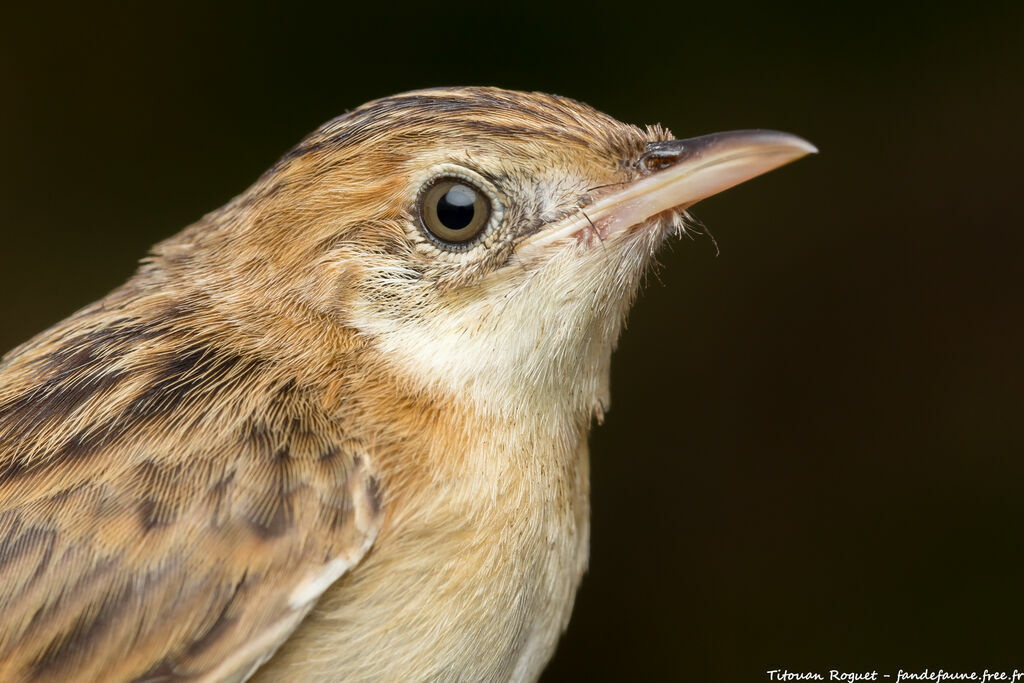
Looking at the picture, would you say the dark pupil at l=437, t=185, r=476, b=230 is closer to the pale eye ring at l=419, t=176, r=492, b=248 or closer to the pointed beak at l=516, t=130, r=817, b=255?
the pale eye ring at l=419, t=176, r=492, b=248

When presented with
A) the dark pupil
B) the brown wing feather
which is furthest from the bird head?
the brown wing feather

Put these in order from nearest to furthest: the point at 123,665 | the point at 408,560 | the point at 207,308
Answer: the point at 123,665 → the point at 408,560 → the point at 207,308

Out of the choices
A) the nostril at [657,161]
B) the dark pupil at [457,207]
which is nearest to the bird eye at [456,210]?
the dark pupil at [457,207]

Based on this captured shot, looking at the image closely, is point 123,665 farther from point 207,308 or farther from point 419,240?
point 419,240

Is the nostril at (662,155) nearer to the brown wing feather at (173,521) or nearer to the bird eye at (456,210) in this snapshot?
the bird eye at (456,210)

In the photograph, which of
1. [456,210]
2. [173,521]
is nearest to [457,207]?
[456,210]

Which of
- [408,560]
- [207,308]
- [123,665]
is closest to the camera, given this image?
[123,665]

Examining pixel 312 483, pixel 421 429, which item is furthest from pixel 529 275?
pixel 312 483

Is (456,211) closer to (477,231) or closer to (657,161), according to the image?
(477,231)
